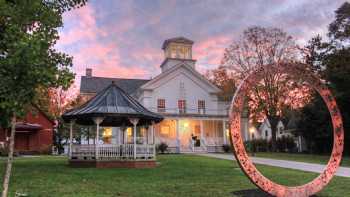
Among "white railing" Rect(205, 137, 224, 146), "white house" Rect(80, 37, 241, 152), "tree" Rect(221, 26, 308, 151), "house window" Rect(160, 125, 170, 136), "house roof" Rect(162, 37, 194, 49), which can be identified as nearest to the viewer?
"tree" Rect(221, 26, 308, 151)

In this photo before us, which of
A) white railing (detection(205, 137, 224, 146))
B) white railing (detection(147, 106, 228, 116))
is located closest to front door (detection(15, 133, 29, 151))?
white railing (detection(147, 106, 228, 116))

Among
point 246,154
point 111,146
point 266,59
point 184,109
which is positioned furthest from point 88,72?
point 246,154

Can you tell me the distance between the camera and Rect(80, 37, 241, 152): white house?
115ft

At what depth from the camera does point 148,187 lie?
9.15 meters

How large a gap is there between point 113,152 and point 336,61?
63.6ft

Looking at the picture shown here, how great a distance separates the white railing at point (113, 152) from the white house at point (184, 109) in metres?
16.6

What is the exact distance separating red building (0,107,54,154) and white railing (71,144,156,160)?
16518 mm

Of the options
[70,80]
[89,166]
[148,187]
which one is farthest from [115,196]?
[89,166]

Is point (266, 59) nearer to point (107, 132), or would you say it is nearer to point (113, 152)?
point (107, 132)

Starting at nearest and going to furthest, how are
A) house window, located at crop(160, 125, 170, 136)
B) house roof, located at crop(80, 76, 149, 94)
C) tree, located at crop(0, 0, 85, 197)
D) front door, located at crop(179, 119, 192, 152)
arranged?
1. tree, located at crop(0, 0, 85, 197)
2. house window, located at crop(160, 125, 170, 136)
3. front door, located at crop(179, 119, 192, 152)
4. house roof, located at crop(80, 76, 149, 94)

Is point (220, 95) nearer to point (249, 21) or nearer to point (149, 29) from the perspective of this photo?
point (249, 21)

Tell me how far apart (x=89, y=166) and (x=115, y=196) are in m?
9.03

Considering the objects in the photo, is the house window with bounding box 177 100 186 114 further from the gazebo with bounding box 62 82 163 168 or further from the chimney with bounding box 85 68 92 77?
the gazebo with bounding box 62 82 163 168

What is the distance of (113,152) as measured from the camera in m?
16.8
